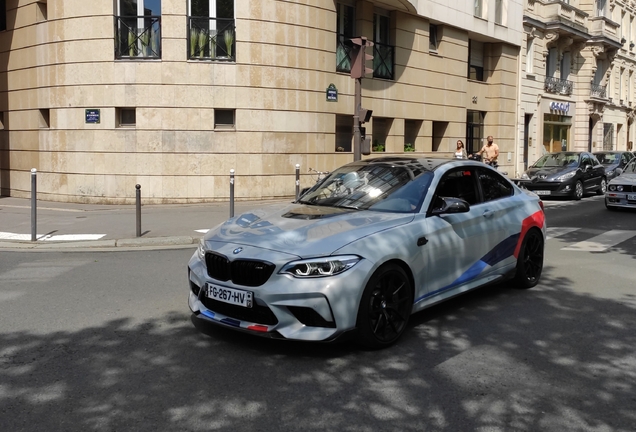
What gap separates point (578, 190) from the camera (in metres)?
19.5

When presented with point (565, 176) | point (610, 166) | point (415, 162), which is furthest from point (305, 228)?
point (610, 166)

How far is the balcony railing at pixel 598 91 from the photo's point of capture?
128 feet

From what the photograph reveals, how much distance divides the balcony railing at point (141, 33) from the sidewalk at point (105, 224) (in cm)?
411

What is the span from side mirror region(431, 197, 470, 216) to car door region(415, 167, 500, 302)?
2 cm

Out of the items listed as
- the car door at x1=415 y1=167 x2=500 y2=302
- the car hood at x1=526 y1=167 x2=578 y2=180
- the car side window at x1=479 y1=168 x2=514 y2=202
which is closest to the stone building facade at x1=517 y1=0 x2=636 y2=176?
the car hood at x1=526 y1=167 x2=578 y2=180

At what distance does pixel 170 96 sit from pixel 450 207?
12.3 metres

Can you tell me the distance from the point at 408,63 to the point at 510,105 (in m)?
9.00

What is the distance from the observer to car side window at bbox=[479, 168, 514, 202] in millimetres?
6805

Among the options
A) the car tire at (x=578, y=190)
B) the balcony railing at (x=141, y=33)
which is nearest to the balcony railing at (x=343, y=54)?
the balcony railing at (x=141, y=33)

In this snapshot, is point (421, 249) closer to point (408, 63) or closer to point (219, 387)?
point (219, 387)

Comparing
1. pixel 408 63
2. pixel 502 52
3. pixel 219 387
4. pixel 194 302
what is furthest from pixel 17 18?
pixel 502 52

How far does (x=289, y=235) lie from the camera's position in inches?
198

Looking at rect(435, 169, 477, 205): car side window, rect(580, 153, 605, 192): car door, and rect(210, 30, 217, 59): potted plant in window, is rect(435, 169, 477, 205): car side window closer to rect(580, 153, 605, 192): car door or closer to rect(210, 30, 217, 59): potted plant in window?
rect(210, 30, 217, 59): potted plant in window

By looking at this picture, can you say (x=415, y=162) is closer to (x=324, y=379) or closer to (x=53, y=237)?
(x=324, y=379)
